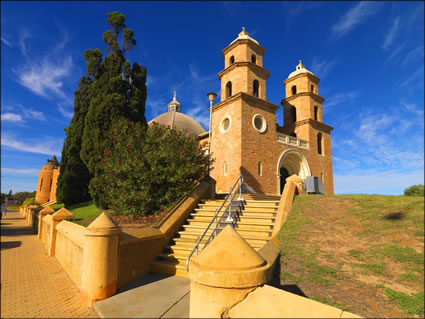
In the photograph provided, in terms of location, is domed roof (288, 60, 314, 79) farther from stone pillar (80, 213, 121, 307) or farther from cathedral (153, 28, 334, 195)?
stone pillar (80, 213, 121, 307)

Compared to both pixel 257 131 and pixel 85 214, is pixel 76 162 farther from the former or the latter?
pixel 257 131

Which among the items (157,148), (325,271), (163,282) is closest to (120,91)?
(157,148)

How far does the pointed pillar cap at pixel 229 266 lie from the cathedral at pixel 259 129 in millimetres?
12107

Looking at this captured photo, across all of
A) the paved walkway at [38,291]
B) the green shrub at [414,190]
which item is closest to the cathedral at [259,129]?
the paved walkway at [38,291]

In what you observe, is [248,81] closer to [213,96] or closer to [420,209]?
[213,96]

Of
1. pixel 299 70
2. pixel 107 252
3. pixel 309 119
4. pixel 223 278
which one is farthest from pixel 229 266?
pixel 299 70

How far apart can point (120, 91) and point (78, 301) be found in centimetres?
1444

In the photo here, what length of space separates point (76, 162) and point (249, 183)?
14452 millimetres

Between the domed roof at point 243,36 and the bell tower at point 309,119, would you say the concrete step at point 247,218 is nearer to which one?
the bell tower at point 309,119

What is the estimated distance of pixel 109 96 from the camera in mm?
15266

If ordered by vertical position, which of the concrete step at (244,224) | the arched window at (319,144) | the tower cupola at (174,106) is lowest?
the concrete step at (244,224)

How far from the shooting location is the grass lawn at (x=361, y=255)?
13.3 ft

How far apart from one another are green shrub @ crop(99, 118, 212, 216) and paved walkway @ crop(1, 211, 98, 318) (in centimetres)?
312

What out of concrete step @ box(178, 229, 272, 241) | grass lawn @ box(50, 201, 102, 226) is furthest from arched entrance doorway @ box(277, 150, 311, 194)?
grass lawn @ box(50, 201, 102, 226)
